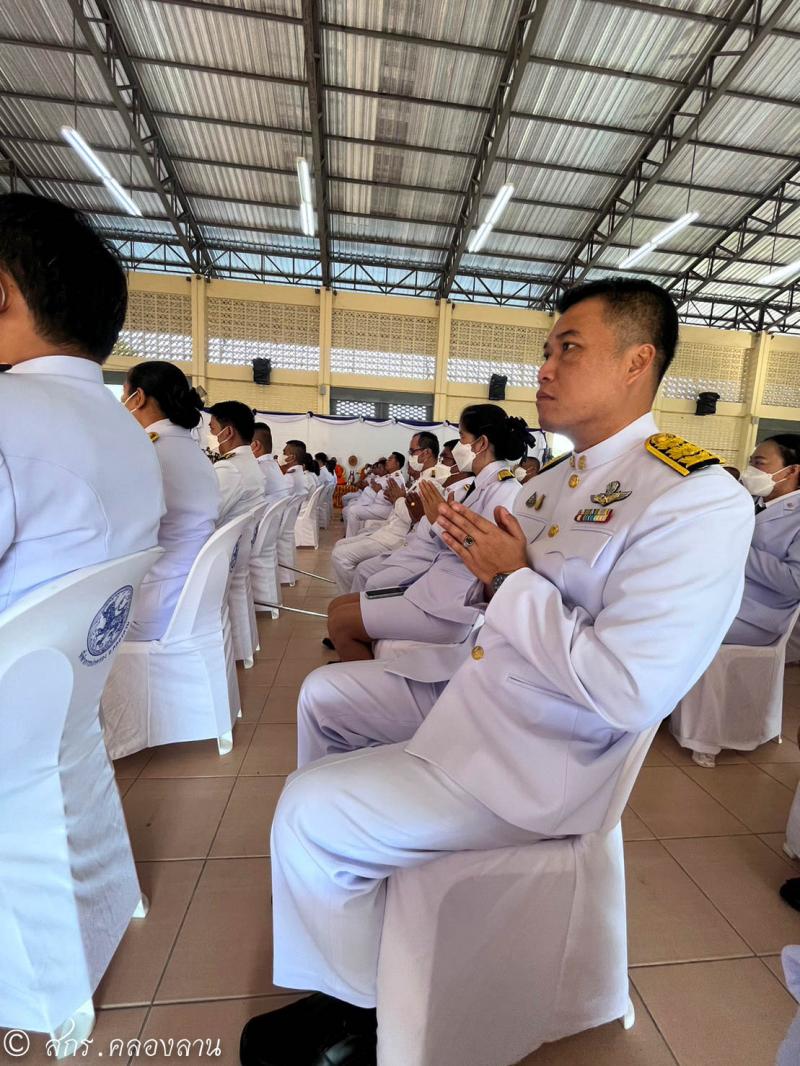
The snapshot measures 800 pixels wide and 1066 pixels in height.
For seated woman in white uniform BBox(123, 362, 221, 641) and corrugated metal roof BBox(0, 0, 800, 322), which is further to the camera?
corrugated metal roof BBox(0, 0, 800, 322)

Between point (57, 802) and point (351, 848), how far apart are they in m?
0.51

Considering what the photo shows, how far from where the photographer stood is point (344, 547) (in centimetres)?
362

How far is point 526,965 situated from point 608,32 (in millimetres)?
9550

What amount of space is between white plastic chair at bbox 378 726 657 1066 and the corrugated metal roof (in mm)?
9009

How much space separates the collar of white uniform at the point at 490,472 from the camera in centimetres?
225

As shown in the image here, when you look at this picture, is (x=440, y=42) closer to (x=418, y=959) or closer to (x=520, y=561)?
(x=520, y=561)

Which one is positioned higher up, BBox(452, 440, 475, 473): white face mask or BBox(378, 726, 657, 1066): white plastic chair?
BBox(452, 440, 475, 473): white face mask

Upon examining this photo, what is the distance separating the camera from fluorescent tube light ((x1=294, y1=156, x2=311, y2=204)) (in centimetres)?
678

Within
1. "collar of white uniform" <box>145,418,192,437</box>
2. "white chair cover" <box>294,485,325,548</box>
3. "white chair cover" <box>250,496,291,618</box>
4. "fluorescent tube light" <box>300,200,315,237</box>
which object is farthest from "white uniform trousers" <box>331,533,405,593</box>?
"fluorescent tube light" <box>300,200,315,237</box>

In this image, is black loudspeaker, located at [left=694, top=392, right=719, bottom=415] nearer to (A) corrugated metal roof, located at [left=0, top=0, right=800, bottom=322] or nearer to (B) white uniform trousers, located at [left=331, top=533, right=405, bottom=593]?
(A) corrugated metal roof, located at [left=0, top=0, right=800, bottom=322]

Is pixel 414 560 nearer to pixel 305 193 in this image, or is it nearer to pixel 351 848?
pixel 351 848

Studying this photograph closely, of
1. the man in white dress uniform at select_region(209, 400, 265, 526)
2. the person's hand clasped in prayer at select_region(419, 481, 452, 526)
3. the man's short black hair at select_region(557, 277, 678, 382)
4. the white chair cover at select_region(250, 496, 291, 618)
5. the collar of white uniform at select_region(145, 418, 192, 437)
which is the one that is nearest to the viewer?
the man's short black hair at select_region(557, 277, 678, 382)

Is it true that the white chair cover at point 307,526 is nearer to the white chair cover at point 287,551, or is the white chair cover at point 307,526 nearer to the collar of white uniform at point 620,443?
the white chair cover at point 287,551

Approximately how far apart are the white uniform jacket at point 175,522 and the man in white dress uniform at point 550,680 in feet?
3.53
